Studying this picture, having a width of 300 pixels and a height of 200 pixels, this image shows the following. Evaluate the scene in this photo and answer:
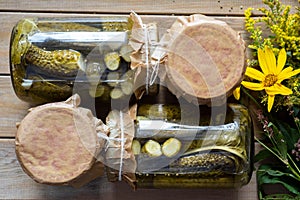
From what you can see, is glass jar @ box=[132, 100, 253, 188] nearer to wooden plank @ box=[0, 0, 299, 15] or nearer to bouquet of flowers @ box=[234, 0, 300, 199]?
bouquet of flowers @ box=[234, 0, 300, 199]

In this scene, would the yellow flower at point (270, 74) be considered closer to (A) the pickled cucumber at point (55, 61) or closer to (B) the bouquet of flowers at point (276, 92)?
(B) the bouquet of flowers at point (276, 92)

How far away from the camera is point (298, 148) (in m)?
1.19

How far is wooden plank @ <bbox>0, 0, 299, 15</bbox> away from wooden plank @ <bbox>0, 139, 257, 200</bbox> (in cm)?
34

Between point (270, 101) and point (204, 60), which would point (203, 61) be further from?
point (270, 101)

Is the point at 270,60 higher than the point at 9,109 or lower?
higher

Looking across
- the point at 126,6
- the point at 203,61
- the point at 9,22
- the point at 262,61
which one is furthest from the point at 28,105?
the point at 262,61

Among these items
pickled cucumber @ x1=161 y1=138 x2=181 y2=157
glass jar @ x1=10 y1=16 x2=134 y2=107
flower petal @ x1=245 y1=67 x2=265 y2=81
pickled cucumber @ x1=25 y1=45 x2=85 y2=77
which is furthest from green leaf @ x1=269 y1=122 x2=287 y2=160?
pickled cucumber @ x1=25 y1=45 x2=85 y2=77

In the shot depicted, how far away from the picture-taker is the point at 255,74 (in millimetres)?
1187

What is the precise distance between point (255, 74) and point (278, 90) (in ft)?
0.21

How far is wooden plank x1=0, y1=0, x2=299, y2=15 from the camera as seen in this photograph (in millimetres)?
1263

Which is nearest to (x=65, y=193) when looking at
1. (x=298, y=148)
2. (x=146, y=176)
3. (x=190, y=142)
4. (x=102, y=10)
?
(x=146, y=176)

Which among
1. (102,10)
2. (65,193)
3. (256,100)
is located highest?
(102,10)

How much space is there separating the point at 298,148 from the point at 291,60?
0.69 feet

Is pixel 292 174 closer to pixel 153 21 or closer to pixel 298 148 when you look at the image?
pixel 298 148
